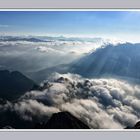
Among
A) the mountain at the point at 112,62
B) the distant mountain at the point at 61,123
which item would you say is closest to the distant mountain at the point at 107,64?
the mountain at the point at 112,62

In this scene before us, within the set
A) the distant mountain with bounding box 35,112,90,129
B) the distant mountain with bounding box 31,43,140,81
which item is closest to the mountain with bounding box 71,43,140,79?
the distant mountain with bounding box 31,43,140,81

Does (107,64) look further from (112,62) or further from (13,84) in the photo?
(13,84)

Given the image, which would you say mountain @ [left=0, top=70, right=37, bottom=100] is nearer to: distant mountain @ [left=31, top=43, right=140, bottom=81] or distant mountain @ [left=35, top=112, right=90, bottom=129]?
distant mountain @ [left=31, top=43, right=140, bottom=81]

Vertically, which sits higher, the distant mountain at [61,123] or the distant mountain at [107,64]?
the distant mountain at [107,64]

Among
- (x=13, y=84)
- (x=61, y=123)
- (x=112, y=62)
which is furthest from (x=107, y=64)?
(x=13, y=84)

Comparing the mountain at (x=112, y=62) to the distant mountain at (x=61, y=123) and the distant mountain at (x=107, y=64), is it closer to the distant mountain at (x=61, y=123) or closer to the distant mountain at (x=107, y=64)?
the distant mountain at (x=107, y=64)
